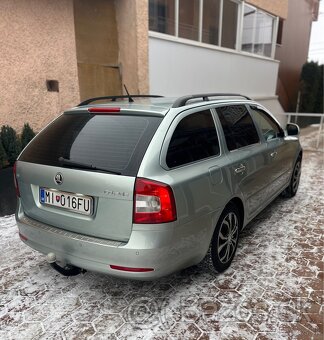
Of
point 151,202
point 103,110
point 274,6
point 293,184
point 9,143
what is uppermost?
point 274,6

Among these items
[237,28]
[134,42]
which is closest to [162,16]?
[134,42]

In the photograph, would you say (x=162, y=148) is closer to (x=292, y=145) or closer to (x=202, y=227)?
(x=202, y=227)

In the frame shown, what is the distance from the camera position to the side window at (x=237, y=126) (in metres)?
3.09

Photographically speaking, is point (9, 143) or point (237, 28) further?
point (237, 28)

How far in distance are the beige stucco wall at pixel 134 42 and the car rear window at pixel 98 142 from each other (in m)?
4.25

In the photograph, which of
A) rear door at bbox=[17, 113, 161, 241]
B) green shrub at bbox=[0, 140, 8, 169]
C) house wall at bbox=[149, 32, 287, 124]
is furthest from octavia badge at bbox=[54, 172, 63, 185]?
house wall at bbox=[149, 32, 287, 124]

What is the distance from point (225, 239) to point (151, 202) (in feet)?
3.88

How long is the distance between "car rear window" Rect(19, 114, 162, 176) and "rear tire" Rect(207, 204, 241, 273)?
1083 mm

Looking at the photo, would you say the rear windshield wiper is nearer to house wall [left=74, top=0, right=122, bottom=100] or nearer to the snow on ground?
the snow on ground

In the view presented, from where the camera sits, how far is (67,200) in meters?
2.38

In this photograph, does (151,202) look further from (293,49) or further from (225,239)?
(293,49)

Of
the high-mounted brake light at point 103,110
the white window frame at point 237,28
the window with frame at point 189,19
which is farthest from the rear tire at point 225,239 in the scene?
the window with frame at point 189,19

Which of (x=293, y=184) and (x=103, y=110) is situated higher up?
(x=103, y=110)

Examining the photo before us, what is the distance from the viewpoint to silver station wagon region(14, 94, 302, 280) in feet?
7.08
